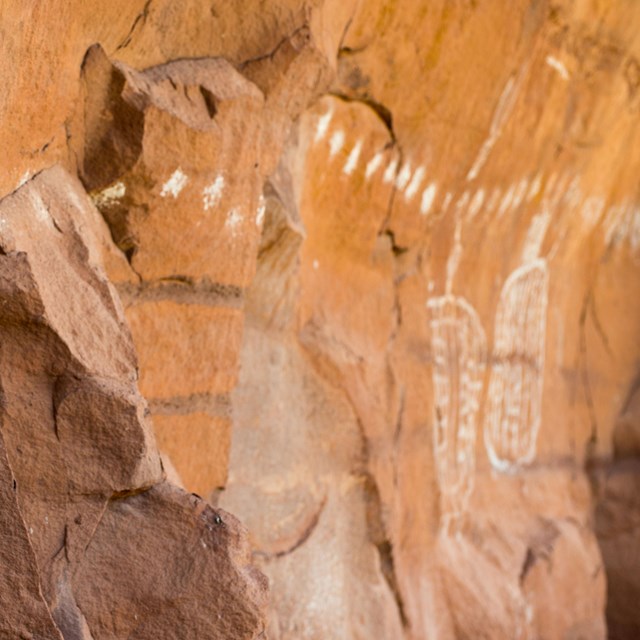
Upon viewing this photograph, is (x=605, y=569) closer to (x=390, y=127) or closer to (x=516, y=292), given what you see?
(x=516, y=292)

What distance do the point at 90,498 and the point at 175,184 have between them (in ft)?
1.87

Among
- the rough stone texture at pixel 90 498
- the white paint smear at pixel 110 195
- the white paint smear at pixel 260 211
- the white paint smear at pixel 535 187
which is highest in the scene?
the white paint smear at pixel 535 187

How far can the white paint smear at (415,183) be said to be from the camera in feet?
7.84

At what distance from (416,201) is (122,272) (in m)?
1.06

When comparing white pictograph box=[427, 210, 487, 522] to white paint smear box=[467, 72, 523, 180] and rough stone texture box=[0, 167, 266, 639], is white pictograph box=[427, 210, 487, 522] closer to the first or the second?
white paint smear box=[467, 72, 523, 180]

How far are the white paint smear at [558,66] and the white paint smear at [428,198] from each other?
1.64 ft

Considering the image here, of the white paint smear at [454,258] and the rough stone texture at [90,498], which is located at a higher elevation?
the white paint smear at [454,258]

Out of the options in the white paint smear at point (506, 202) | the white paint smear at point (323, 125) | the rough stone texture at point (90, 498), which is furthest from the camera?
the white paint smear at point (506, 202)

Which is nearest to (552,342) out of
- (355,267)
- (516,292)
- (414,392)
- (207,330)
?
(516,292)

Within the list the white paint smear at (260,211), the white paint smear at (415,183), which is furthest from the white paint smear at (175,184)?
the white paint smear at (415,183)

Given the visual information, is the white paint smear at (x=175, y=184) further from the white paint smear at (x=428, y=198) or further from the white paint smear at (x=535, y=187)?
the white paint smear at (x=535, y=187)

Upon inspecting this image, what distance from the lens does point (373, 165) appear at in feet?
7.39

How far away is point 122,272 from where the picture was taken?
1533 mm

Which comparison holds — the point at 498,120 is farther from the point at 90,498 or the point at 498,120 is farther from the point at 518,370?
the point at 90,498
